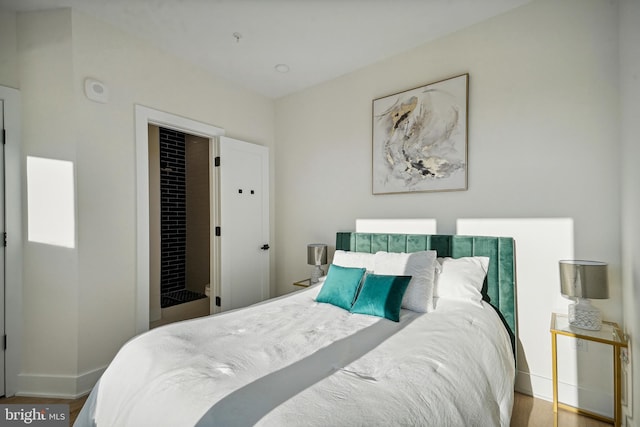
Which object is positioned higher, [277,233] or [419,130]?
[419,130]

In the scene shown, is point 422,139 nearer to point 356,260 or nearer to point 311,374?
point 356,260

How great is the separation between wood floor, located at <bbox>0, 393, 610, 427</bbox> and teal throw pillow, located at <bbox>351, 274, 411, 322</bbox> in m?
1.07

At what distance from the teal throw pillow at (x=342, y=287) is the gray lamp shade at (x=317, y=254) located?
820 mm

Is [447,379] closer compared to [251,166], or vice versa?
[447,379]

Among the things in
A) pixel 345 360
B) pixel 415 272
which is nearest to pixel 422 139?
pixel 415 272

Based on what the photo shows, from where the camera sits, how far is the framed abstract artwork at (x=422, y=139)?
2.56m

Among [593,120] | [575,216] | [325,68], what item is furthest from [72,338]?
[593,120]

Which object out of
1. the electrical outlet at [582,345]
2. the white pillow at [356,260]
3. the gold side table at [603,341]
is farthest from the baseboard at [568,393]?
the white pillow at [356,260]

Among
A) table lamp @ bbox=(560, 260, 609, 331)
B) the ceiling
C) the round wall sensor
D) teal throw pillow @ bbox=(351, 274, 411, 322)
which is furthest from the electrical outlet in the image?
the round wall sensor

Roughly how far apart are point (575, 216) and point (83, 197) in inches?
145

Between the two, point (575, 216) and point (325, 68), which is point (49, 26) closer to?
point (325, 68)

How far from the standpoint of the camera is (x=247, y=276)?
359cm

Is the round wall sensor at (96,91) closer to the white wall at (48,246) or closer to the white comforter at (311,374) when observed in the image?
the white wall at (48,246)

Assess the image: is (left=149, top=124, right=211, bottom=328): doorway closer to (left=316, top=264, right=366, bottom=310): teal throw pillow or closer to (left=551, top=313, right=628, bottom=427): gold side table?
(left=316, top=264, right=366, bottom=310): teal throw pillow
